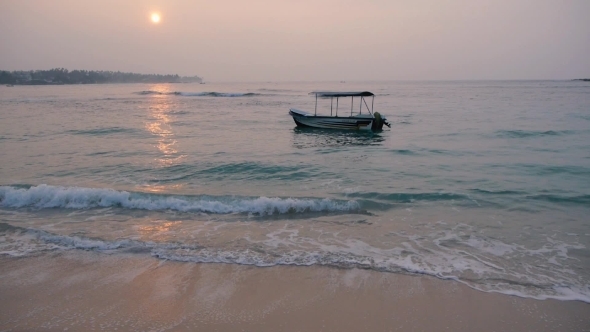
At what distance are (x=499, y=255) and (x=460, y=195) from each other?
4.12 m

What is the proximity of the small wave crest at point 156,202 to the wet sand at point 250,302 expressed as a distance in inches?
139

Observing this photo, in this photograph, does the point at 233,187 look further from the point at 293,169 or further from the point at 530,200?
the point at 530,200

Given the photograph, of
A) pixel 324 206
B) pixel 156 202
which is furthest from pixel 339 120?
pixel 156 202

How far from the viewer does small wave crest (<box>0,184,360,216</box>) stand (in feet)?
33.2

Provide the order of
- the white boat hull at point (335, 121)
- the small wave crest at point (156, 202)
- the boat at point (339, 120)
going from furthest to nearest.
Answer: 1. the white boat hull at point (335, 121)
2. the boat at point (339, 120)
3. the small wave crest at point (156, 202)

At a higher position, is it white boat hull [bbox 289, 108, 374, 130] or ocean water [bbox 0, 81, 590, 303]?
white boat hull [bbox 289, 108, 374, 130]

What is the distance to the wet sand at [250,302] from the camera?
4.96m

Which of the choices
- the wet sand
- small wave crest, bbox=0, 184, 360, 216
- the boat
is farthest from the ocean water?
the boat

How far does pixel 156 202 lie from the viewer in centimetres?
1063

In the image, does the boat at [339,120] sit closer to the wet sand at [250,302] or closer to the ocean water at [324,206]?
the ocean water at [324,206]

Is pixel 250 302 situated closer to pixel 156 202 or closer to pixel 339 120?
pixel 156 202

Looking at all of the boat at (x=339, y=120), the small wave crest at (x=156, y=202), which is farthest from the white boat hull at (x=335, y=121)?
the small wave crest at (x=156, y=202)

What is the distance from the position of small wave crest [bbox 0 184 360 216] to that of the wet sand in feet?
11.6

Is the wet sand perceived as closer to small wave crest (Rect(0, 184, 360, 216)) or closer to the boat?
small wave crest (Rect(0, 184, 360, 216))
